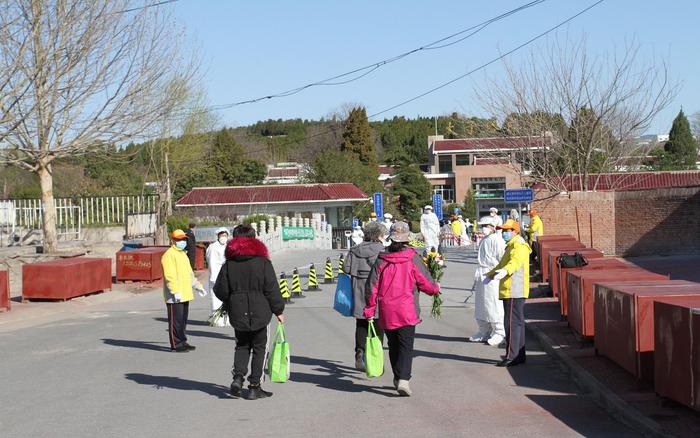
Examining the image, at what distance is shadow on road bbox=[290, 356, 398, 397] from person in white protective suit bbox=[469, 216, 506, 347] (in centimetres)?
257

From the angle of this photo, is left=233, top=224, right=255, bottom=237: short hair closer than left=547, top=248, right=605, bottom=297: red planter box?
Yes

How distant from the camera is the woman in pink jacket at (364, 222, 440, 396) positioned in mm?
9469

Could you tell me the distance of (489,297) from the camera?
43.6 feet

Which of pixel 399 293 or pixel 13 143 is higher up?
pixel 13 143

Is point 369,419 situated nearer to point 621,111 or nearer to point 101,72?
point 101,72

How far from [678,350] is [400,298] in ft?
9.59

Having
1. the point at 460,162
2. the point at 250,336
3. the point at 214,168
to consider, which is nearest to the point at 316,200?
the point at 214,168

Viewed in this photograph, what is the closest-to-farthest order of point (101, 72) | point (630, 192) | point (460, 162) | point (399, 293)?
1. point (399, 293)
2. point (101, 72)
3. point (630, 192)
4. point (460, 162)

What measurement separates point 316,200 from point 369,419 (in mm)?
50699

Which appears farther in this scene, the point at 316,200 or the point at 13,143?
the point at 316,200

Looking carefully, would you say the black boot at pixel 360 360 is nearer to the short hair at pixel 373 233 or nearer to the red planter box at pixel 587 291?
the short hair at pixel 373 233

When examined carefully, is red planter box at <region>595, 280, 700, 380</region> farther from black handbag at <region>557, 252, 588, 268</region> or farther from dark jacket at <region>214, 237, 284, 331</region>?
black handbag at <region>557, 252, 588, 268</region>

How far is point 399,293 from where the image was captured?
31.2 ft

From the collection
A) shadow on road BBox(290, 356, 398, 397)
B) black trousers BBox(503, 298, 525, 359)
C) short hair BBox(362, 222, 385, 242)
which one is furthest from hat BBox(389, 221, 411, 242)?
black trousers BBox(503, 298, 525, 359)
